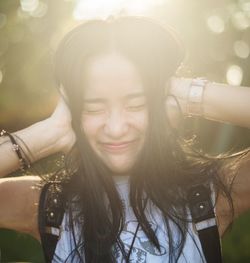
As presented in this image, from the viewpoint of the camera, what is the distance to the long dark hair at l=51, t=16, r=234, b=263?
96.3 inches

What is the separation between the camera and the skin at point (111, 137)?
238cm

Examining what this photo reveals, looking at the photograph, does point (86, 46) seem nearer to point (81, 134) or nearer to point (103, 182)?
point (81, 134)

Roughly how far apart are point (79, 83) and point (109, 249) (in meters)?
0.77

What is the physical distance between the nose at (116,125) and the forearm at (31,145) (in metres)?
0.38

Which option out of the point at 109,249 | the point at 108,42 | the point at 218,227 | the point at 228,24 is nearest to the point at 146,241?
the point at 109,249

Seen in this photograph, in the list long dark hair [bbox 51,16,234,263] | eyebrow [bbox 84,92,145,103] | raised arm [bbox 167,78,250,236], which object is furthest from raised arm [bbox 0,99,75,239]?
raised arm [bbox 167,78,250,236]

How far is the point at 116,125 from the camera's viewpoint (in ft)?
7.77

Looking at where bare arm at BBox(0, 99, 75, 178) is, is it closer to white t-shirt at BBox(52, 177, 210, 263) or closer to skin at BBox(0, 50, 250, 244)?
skin at BBox(0, 50, 250, 244)

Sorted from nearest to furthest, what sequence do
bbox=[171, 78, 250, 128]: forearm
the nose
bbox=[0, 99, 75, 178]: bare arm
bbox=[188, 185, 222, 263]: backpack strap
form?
bbox=[188, 185, 222, 263]: backpack strap < the nose < bbox=[171, 78, 250, 128]: forearm < bbox=[0, 99, 75, 178]: bare arm

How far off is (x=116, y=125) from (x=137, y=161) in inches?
10.3

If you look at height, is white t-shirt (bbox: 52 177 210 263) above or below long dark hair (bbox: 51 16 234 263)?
below

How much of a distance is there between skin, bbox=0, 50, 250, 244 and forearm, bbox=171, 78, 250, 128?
190mm

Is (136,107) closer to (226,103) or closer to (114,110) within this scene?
(114,110)

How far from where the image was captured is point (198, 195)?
2365 millimetres
